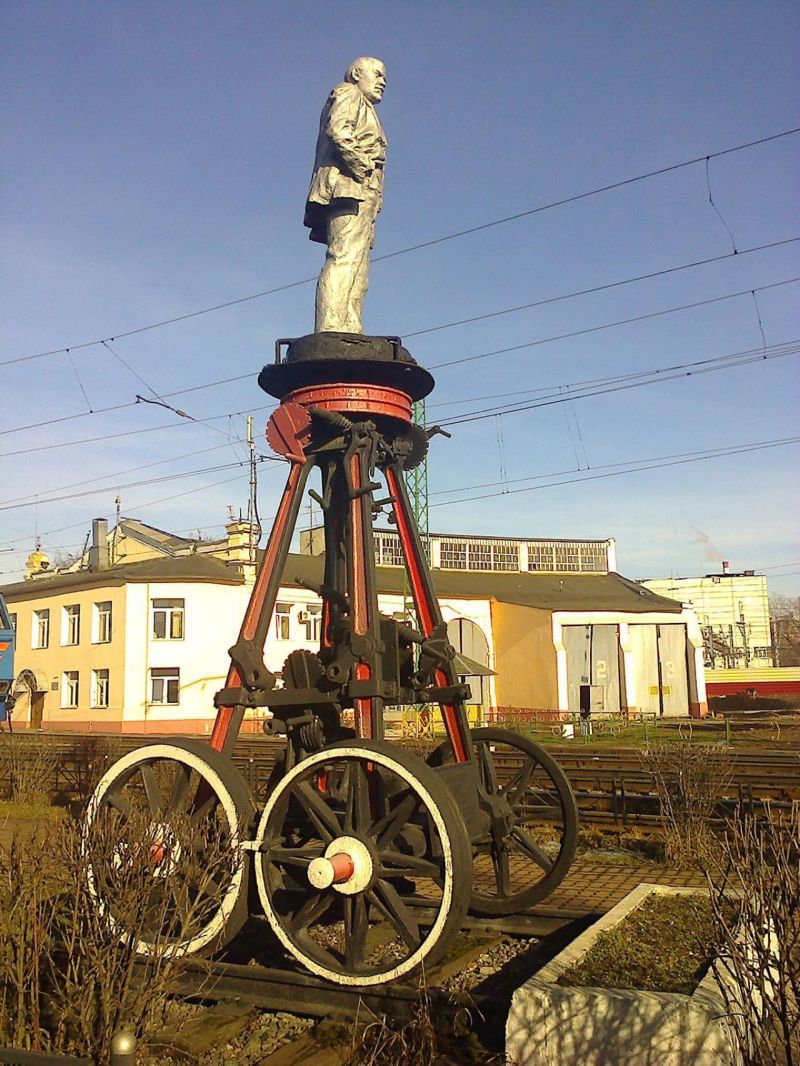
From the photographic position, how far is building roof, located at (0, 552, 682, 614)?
35812 mm

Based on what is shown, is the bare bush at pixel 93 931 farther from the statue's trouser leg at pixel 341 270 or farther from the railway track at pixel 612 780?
the railway track at pixel 612 780

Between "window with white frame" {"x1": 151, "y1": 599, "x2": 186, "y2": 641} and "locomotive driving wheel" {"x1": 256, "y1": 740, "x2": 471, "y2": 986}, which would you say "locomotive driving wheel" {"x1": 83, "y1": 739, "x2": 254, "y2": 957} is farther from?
"window with white frame" {"x1": 151, "y1": 599, "x2": 186, "y2": 641}

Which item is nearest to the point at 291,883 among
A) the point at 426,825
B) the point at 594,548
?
the point at 426,825

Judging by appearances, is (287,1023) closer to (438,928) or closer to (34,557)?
(438,928)

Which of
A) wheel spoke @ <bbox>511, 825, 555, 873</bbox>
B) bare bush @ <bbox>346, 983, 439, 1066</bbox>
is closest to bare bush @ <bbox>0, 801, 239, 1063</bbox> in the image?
bare bush @ <bbox>346, 983, 439, 1066</bbox>

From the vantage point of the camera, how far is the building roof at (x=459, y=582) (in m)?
35.8

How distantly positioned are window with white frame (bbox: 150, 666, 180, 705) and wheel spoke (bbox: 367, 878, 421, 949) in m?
30.8

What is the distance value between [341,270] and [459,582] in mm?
36118

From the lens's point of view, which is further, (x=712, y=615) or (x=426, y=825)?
(x=712, y=615)

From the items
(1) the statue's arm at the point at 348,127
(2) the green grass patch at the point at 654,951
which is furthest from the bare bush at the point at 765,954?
(1) the statue's arm at the point at 348,127

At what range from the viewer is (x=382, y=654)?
6539mm

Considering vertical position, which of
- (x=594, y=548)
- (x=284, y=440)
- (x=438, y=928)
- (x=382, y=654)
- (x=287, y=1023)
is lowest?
(x=287, y=1023)

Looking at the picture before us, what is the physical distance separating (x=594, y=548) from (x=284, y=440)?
44.0 m

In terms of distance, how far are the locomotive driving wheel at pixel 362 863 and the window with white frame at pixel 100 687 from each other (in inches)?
1222
